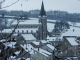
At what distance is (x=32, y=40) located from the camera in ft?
85.6

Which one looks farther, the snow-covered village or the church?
the church

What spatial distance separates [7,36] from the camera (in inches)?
78.7

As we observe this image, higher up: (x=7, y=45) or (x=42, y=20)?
(x=7, y=45)

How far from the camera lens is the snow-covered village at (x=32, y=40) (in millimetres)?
1957

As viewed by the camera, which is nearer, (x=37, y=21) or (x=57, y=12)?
(x=37, y=21)

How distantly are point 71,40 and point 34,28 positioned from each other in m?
12.1

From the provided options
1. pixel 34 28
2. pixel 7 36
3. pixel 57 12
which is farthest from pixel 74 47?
pixel 57 12

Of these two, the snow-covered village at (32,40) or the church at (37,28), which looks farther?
the church at (37,28)

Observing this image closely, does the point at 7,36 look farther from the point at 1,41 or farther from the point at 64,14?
the point at 64,14

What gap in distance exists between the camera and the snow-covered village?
1957mm

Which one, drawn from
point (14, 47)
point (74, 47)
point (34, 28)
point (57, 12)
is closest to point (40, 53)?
point (74, 47)

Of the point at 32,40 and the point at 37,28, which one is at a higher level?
the point at 37,28

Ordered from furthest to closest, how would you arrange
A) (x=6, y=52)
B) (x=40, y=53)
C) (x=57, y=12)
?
1. (x=57, y=12)
2. (x=40, y=53)
3. (x=6, y=52)

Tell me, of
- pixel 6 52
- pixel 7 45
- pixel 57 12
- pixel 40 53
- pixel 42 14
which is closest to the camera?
pixel 6 52
